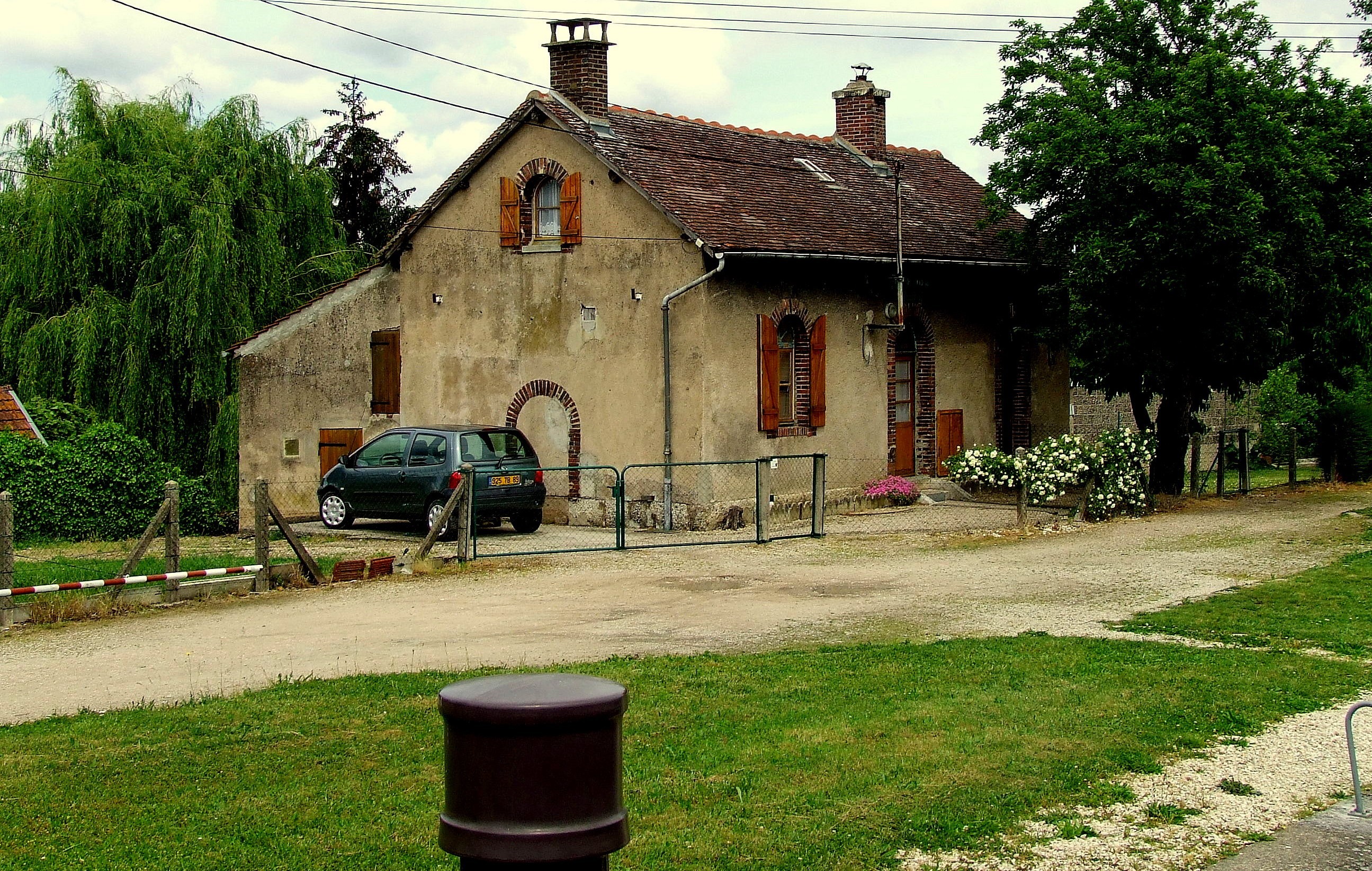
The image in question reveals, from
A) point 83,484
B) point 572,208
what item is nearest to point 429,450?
point 572,208

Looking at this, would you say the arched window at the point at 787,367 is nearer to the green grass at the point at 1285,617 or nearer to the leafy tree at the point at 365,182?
the green grass at the point at 1285,617

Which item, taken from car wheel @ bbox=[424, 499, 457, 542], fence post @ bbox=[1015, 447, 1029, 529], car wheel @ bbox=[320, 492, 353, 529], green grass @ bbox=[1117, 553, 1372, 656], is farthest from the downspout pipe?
green grass @ bbox=[1117, 553, 1372, 656]

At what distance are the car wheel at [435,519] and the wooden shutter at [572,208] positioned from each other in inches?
203

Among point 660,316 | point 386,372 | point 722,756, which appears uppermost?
point 660,316

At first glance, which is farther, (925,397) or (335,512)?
(925,397)

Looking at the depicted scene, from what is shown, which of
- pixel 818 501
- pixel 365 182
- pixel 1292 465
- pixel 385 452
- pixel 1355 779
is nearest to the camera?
pixel 1355 779

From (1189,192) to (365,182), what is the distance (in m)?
34.5

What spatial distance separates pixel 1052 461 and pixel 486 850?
1769cm

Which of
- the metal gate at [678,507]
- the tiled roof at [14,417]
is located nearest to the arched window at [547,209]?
the metal gate at [678,507]

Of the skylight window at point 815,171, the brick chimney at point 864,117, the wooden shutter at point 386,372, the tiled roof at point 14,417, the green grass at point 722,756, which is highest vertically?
the brick chimney at point 864,117

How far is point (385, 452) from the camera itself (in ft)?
68.8

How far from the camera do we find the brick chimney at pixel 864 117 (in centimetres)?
2772

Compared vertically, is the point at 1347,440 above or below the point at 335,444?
below

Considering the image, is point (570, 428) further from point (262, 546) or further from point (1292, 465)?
point (1292, 465)
